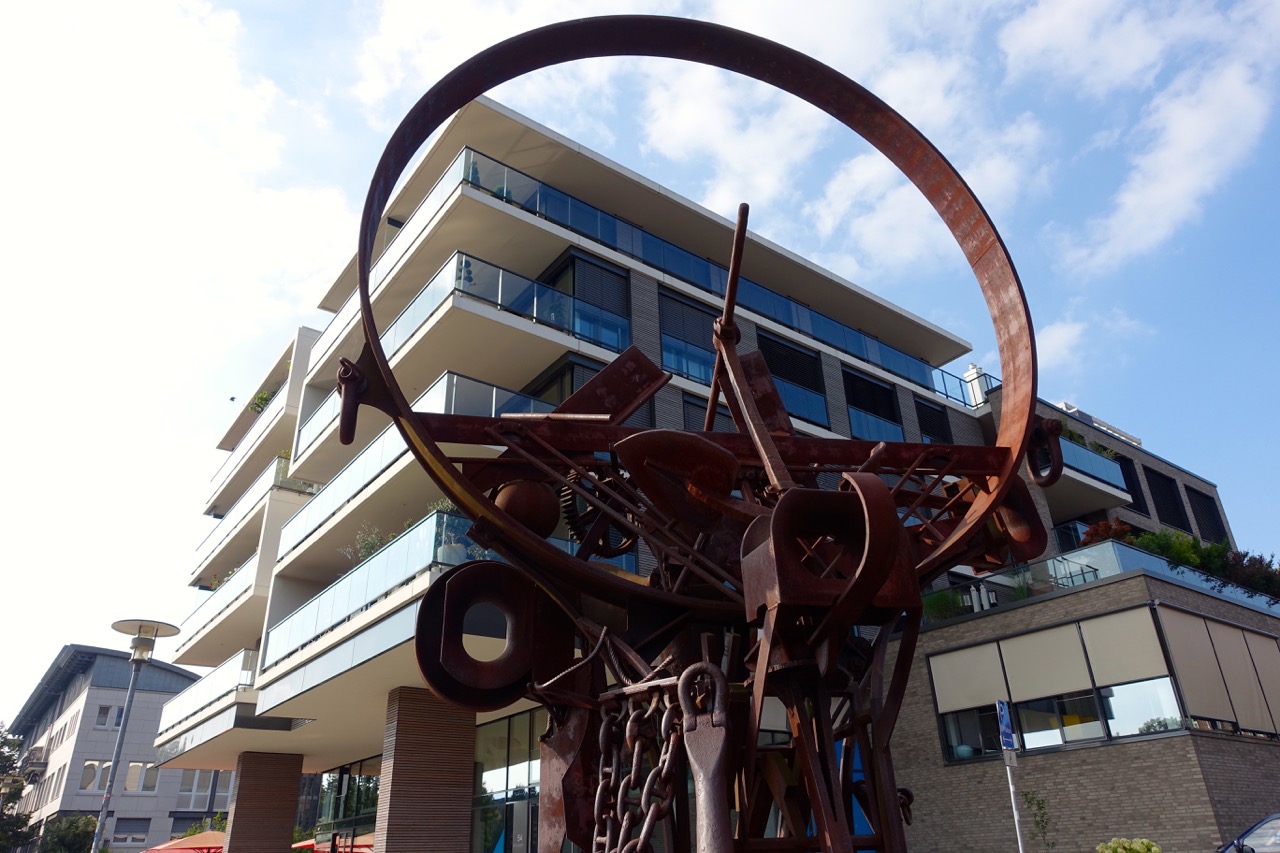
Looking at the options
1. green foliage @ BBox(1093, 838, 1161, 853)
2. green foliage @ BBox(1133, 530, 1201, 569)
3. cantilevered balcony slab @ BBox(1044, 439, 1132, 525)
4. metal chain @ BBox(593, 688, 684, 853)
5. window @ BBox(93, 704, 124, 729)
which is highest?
cantilevered balcony slab @ BBox(1044, 439, 1132, 525)

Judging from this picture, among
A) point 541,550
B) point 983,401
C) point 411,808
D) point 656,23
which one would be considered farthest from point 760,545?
point 983,401

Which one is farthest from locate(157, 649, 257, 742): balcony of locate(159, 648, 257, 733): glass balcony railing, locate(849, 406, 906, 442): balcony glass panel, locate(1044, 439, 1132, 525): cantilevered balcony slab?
locate(1044, 439, 1132, 525): cantilevered balcony slab

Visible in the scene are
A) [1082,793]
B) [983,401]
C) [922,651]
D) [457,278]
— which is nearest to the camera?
[1082,793]

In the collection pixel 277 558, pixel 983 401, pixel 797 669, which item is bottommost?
pixel 797 669

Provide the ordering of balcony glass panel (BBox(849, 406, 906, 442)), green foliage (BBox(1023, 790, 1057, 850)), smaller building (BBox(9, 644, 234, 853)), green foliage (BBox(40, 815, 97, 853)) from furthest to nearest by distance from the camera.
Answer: smaller building (BBox(9, 644, 234, 853))
green foliage (BBox(40, 815, 97, 853))
balcony glass panel (BBox(849, 406, 906, 442))
green foliage (BBox(1023, 790, 1057, 850))

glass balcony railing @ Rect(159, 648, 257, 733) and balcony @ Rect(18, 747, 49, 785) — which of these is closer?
glass balcony railing @ Rect(159, 648, 257, 733)

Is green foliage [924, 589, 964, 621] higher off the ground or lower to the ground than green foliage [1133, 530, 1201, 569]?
lower

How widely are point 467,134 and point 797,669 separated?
18.1 metres

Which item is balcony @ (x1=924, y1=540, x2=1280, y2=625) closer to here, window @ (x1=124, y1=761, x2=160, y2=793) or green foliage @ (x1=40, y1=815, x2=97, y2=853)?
green foliage @ (x1=40, y1=815, x2=97, y2=853)

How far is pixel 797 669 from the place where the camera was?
16.9 feet

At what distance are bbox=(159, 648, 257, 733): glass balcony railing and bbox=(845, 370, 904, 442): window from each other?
16131 mm

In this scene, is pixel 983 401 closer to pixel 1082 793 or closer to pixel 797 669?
pixel 1082 793

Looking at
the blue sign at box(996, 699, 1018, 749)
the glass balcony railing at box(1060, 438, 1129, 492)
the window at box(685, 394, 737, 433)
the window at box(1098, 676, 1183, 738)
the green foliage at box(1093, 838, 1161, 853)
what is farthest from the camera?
the glass balcony railing at box(1060, 438, 1129, 492)

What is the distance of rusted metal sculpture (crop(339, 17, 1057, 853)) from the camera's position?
477 cm
